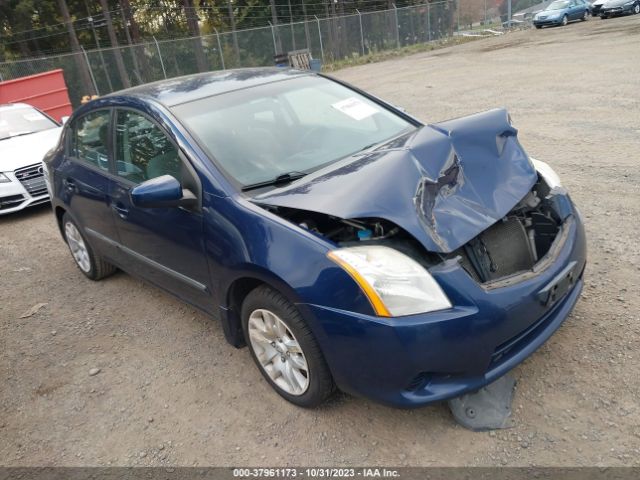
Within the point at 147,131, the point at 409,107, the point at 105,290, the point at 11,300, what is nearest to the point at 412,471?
the point at 147,131

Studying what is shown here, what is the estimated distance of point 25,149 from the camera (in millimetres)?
7238

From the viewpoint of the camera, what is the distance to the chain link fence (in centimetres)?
1952

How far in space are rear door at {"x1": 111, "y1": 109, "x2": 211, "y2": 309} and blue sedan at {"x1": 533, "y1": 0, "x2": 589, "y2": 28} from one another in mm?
30135

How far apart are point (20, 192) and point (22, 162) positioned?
0.42 meters

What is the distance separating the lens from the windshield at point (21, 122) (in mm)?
7865

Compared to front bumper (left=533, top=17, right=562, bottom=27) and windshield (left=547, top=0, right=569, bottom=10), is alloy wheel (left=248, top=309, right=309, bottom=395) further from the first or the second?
windshield (left=547, top=0, right=569, bottom=10)

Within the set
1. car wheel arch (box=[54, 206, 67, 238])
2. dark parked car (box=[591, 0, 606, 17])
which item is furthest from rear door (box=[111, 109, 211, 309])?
dark parked car (box=[591, 0, 606, 17])

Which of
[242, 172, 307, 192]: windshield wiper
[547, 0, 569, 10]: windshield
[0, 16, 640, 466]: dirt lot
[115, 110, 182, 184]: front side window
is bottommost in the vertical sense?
[0, 16, 640, 466]: dirt lot

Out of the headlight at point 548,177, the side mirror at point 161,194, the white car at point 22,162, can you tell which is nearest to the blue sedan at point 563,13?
the white car at point 22,162

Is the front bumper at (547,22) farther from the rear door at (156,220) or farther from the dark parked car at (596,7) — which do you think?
the rear door at (156,220)

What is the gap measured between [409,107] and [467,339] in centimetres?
896

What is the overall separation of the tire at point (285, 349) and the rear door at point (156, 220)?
0.42 metres

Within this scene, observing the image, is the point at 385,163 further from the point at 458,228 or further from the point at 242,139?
the point at 242,139

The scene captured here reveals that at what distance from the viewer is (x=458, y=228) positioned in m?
2.38
